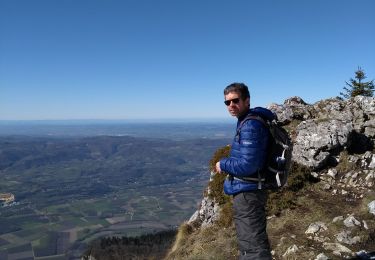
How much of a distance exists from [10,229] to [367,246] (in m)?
172

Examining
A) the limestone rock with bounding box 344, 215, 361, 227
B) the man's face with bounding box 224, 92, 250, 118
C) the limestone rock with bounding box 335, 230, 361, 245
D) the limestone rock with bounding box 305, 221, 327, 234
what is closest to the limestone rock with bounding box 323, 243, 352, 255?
the limestone rock with bounding box 335, 230, 361, 245

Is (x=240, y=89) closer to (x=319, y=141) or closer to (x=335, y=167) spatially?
(x=319, y=141)

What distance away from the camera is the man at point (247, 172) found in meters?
5.86

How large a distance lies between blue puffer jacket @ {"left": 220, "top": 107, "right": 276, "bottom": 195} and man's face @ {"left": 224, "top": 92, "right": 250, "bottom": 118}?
132mm

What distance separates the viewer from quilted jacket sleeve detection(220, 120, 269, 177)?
19.1ft

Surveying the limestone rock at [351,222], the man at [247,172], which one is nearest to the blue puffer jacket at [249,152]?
the man at [247,172]

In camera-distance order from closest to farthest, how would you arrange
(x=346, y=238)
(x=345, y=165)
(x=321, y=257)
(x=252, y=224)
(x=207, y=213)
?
(x=252, y=224) → (x=321, y=257) → (x=346, y=238) → (x=345, y=165) → (x=207, y=213)

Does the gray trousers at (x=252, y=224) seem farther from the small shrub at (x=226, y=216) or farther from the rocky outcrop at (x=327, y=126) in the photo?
the rocky outcrop at (x=327, y=126)

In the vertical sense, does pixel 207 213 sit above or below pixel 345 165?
below

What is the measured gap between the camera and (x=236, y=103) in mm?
6172

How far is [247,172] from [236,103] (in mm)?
1144

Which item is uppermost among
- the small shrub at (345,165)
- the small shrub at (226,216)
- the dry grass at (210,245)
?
the small shrub at (345,165)

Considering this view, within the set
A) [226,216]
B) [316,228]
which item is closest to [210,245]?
[226,216]

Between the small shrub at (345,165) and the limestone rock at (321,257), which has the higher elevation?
the small shrub at (345,165)
